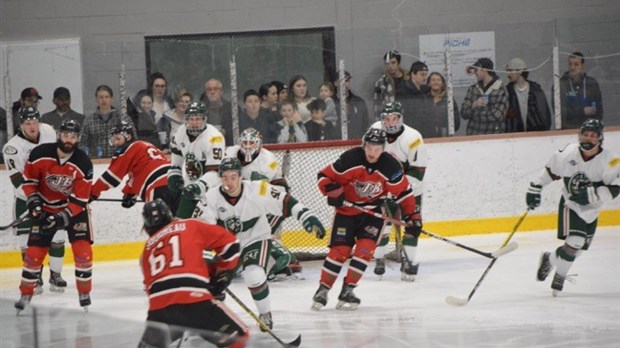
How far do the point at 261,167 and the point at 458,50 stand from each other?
3.10 m

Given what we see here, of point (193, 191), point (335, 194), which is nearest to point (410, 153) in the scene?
point (335, 194)

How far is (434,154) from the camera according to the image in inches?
388

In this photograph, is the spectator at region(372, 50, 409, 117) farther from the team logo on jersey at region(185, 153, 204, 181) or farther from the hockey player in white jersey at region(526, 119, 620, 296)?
the hockey player in white jersey at region(526, 119, 620, 296)

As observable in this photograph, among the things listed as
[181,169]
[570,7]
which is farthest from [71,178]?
[570,7]

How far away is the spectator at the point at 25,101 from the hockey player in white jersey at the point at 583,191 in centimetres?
435

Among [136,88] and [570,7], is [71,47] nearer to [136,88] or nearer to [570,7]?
[136,88]

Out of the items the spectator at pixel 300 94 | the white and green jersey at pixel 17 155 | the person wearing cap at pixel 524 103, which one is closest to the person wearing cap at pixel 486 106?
the person wearing cap at pixel 524 103

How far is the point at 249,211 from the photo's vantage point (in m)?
6.32

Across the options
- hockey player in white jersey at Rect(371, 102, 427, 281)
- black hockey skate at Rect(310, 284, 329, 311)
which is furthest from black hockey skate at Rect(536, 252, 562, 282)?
black hockey skate at Rect(310, 284, 329, 311)

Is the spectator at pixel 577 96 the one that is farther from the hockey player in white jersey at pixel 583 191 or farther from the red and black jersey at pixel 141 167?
the red and black jersey at pixel 141 167

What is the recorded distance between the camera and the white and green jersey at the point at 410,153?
27.1ft

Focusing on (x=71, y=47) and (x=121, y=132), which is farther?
(x=71, y=47)

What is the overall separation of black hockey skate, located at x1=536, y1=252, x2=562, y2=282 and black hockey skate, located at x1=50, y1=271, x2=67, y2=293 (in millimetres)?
3098

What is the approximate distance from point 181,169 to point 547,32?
3.57 metres
